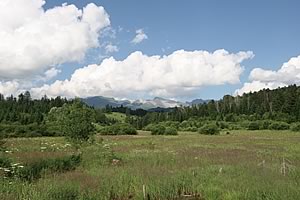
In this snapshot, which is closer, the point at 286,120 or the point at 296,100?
the point at 286,120

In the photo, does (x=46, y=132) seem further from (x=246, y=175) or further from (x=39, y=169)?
(x=246, y=175)

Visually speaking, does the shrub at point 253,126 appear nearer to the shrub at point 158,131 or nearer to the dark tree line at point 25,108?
the shrub at point 158,131

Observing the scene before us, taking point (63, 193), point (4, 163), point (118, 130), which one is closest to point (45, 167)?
point (4, 163)

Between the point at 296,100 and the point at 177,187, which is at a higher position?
the point at 296,100

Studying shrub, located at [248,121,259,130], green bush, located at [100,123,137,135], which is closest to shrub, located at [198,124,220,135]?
green bush, located at [100,123,137,135]

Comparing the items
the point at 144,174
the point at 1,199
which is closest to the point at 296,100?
the point at 144,174

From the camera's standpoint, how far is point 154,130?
9106cm

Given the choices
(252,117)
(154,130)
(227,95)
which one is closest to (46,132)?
(154,130)

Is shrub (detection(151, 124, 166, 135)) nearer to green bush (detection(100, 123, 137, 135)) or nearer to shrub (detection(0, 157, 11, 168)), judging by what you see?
green bush (detection(100, 123, 137, 135))

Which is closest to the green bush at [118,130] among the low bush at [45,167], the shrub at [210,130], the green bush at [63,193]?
the shrub at [210,130]

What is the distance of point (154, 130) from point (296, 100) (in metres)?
54.1

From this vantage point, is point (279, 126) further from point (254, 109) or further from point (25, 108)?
point (25, 108)

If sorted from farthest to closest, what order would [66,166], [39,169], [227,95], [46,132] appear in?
[227,95]
[46,132]
[66,166]
[39,169]

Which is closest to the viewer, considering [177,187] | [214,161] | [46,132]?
[177,187]
